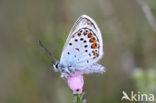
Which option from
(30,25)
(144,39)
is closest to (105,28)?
(144,39)

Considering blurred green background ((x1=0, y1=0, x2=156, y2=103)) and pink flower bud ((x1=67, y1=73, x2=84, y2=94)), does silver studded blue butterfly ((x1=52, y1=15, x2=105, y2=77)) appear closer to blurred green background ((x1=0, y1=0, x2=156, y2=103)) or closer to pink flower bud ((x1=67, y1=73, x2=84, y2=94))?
pink flower bud ((x1=67, y1=73, x2=84, y2=94))

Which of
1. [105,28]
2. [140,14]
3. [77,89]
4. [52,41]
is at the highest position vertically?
[140,14]

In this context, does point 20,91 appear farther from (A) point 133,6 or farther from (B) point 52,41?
(A) point 133,6

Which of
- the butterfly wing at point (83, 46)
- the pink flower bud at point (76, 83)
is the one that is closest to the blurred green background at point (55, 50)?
the butterfly wing at point (83, 46)

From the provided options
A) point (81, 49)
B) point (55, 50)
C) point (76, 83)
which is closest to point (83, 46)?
point (81, 49)

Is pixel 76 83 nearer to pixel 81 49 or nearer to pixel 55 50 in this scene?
pixel 81 49

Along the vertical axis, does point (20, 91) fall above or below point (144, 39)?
below

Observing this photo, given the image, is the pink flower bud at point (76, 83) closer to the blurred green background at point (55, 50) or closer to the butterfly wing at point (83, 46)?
the butterfly wing at point (83, 46)
